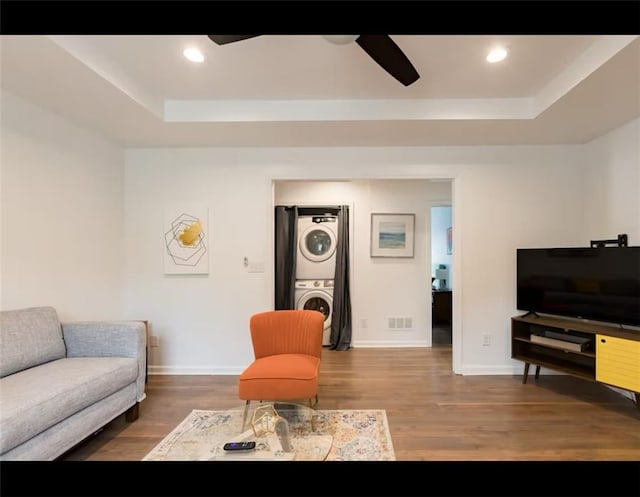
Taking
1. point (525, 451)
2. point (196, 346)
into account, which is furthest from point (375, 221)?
point (525, 451)

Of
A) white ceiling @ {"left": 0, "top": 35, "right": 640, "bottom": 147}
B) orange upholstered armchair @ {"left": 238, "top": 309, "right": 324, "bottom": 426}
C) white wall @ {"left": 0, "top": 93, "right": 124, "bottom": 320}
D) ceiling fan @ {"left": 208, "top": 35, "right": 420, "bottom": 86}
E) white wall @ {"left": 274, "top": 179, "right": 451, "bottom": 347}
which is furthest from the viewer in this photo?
white wall @ {"left": 274, "top": 179, "right": 451, "bottom": 347}

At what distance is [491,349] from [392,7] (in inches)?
150

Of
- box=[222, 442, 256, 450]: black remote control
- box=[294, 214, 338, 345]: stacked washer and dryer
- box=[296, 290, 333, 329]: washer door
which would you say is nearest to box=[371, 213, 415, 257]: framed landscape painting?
box=[294, 214, 338, 345]: stacked washer and dryer

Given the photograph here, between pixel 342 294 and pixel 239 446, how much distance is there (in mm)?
3001

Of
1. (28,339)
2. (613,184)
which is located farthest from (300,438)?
(613,184)

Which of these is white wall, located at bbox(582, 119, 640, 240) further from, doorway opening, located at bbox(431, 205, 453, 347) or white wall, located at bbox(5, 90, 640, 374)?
doorway opening, located at bbox(431, 205, 453, 347)

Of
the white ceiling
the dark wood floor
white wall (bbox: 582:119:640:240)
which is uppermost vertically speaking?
the white ceiling

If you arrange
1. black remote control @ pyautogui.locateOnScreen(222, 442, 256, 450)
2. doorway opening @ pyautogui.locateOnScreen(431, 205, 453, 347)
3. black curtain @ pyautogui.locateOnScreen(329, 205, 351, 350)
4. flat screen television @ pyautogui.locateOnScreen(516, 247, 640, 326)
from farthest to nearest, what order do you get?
doorway opening @ pyautogui.locateOnScreen(431, 205, 453, 347) < black curtain @ pyautogui.locateOnScreen(329, 205, 351, 350) < flat screen television @ pyautogui.locateOnScreen(516, 247, 640, 326) < black remote control @ pyautogui.locateOnScreen(222, 442, 256, 450)

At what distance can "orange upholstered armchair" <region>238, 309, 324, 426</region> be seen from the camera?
2.25 meters

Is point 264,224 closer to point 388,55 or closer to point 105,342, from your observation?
point 105,342

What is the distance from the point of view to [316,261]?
15.3ft

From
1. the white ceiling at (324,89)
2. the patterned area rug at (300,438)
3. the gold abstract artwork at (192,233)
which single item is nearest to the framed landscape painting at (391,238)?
the white ceiling at (324,89)

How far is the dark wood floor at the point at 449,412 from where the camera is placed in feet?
6.89

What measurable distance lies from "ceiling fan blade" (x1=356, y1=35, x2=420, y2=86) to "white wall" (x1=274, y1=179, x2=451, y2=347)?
2.54 metres
